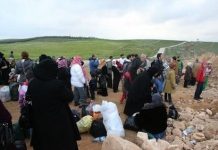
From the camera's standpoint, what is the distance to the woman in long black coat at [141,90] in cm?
1072

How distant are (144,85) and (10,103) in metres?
5.78

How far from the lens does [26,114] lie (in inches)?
251

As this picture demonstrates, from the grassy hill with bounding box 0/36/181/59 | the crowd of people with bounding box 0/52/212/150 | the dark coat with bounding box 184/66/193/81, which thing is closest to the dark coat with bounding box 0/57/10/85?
the crowd of people with bounding box 0/52/212/150

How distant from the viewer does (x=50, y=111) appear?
19.8 ft

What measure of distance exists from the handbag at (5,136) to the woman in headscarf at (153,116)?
127 inches

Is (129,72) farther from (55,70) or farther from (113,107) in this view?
(55,70)

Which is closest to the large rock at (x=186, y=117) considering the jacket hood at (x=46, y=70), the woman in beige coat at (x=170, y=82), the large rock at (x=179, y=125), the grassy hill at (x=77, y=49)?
the large rock at (x=179, y=125)

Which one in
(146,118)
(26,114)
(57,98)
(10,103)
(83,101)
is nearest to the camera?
(57,98)

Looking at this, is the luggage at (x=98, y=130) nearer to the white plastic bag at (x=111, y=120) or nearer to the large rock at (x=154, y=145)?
Answer: the white plastic bag at (x=111, y=120)

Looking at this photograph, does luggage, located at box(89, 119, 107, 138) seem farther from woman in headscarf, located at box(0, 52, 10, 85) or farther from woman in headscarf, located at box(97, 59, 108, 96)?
woman in headscarf, located at box(0, 52, 10, 85)

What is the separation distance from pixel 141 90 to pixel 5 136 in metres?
5.57

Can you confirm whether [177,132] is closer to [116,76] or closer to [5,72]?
[116,76]

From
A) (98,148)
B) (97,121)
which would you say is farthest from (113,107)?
(98,148)

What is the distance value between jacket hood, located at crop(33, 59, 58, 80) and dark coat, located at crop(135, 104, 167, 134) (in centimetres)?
293
